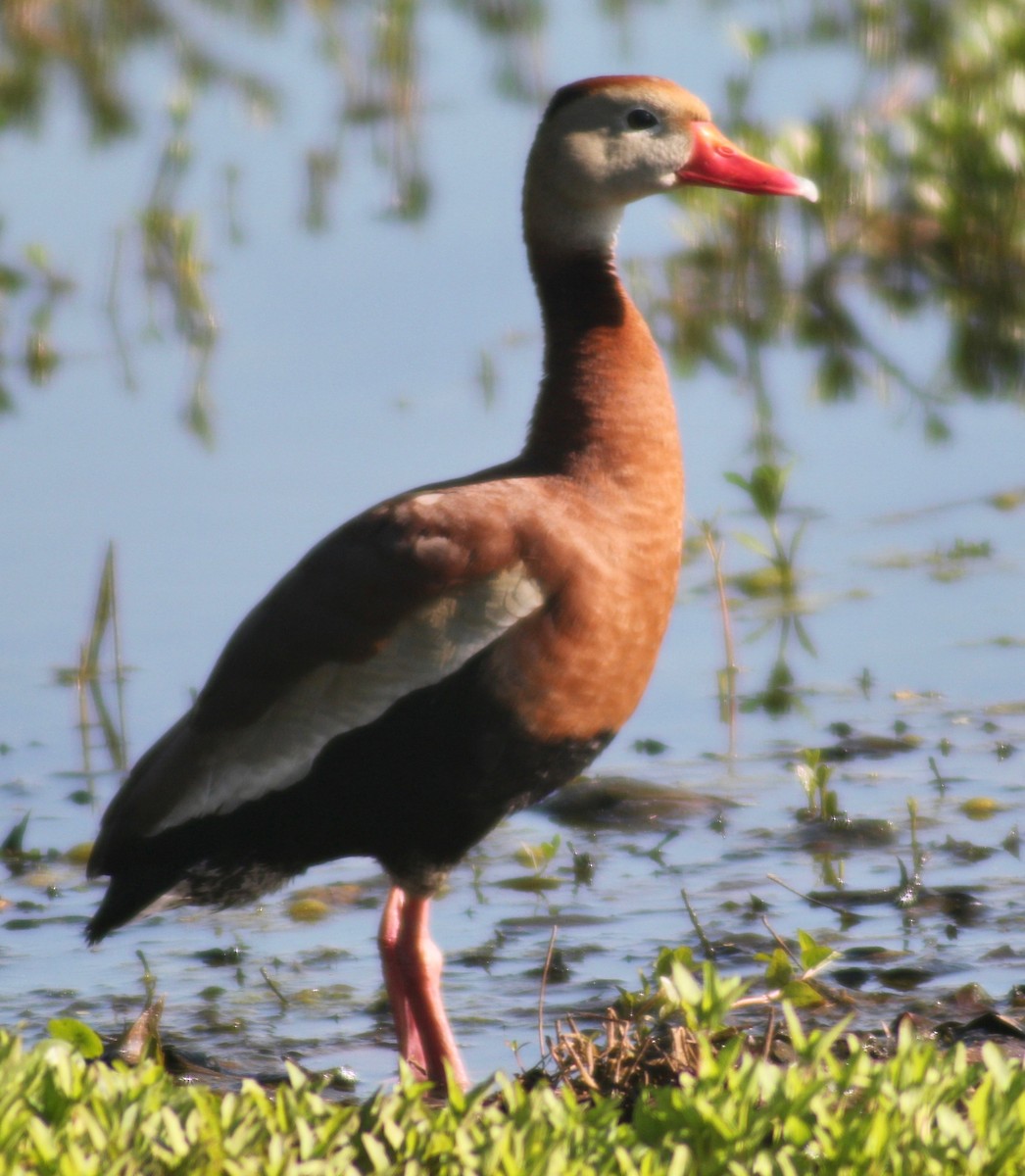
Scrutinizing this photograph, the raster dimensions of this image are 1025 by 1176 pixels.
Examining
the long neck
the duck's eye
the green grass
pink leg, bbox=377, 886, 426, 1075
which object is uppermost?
the duck's eye

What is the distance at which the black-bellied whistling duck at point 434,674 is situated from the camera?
3662 millimetres

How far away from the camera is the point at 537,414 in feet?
13.2

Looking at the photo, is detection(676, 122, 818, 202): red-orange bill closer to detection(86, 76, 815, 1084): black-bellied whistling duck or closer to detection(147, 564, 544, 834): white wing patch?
detection(86, 76, 815, 1084): black-bellied whistling duck

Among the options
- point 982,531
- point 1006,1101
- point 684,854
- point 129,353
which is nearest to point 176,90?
point 129,353

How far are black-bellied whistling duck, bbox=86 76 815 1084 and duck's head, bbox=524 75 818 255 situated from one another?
0.48ft

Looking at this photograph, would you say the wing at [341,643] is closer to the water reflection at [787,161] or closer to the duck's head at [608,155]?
the duck's head at [608,155]

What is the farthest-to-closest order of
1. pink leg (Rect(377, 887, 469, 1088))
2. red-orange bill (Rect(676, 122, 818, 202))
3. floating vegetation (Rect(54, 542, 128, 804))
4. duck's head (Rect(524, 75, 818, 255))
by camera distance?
1. floating vegetation (Rect(54, 542, 128, 804))
2. red-orange bill (Rect(676, 122, 818, 202))
3. duck's head (Rect(524, 75, 818, 255))
4. pink leg (Rect(377, 887, 469, 1088))

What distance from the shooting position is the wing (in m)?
3.69

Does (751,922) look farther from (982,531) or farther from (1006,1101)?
(982,531)

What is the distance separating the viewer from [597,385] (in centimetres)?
396

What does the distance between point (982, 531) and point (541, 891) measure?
2.64m

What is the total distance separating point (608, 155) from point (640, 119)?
13 centimetres

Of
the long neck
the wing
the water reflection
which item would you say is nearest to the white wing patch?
the wing

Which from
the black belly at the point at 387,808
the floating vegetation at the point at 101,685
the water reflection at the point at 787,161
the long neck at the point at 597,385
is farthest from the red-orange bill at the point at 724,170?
the water reflection at the point at 787,161
